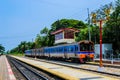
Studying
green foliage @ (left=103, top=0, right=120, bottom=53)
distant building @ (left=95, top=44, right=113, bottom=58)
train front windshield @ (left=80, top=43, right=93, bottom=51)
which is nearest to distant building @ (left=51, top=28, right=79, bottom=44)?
green foliage @ (left=103, top=0, right=120, bottom=53)

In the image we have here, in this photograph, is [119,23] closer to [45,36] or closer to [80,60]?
[80,60]

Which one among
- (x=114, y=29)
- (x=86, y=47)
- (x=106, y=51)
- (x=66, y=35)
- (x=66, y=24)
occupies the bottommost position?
(x=106, y=51)

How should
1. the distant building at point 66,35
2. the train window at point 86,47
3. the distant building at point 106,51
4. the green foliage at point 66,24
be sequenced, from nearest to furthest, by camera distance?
the train window at point 86,47, the distant building at point 106,51, the distant building at point 66,35, the green foliage at point 66,24

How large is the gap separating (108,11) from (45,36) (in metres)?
61.6

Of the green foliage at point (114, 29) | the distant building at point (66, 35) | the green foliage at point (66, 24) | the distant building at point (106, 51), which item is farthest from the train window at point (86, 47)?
the green foliage at point (66, 24)

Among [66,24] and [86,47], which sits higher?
[66,24]

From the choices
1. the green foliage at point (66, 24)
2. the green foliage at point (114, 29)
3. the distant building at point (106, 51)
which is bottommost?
the distant building at point (106, 51)

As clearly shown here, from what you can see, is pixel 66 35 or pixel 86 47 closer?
pixel 86 47

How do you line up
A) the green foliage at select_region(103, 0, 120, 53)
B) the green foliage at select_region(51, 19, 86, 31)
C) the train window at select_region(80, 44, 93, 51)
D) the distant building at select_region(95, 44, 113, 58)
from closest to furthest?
1. the train window at select_region(80, 44, 93, 51)
2. the distant building at select_region(95, 44, 113, 58)
3. the green foliage at select_region(103, 0, 120, 53)
4. the green foliage at select_region(51, 19, 86, 31)

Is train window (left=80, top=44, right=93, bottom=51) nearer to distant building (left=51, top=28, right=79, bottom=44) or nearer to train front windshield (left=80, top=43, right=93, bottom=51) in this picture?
train front windshield (left=80, top=43, right=93, bottom=51)

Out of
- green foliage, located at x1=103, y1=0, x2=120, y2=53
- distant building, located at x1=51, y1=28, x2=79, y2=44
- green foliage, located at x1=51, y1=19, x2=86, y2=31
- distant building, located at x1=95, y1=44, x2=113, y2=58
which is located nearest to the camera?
distant building, located at x1=95, y1=44, x2=113, y2=58

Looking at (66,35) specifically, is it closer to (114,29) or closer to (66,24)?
(66,24)

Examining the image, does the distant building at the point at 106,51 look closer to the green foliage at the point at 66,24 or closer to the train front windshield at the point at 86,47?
the train front windshield at the point at 86,47

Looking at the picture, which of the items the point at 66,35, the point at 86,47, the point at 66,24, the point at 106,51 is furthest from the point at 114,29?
the point at 66,24
